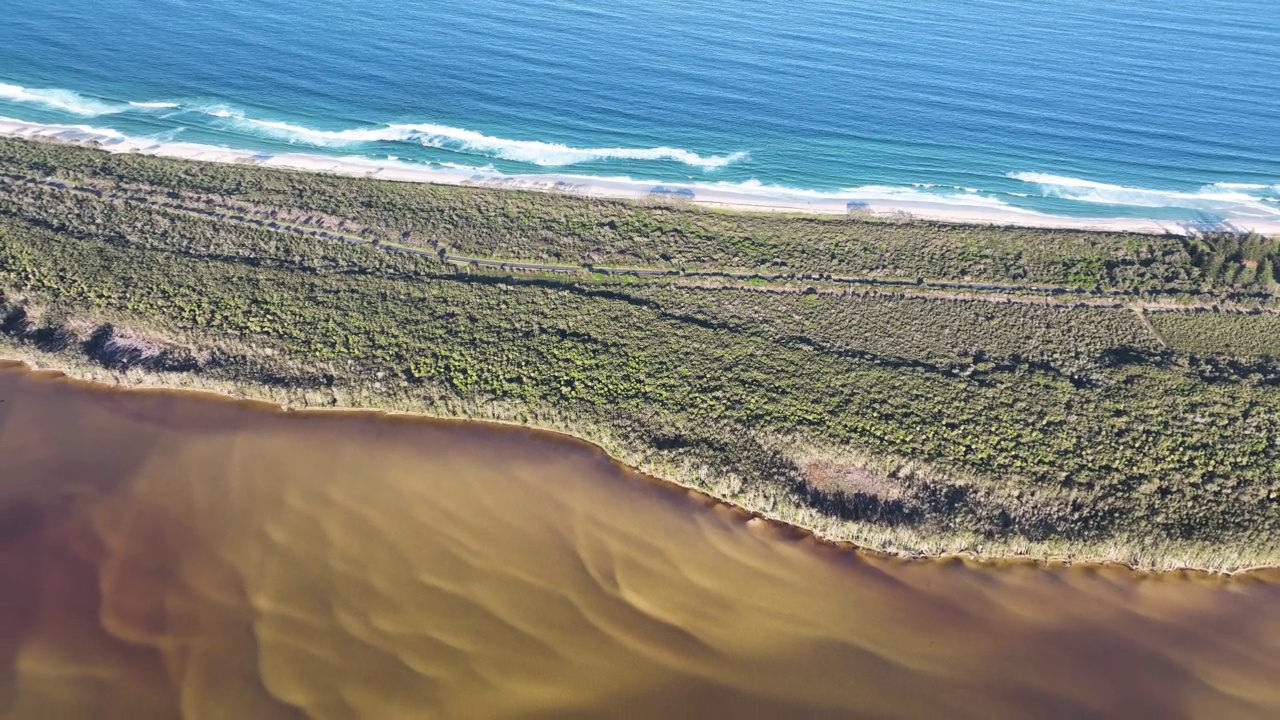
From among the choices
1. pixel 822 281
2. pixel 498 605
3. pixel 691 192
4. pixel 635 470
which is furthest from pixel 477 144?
pixel 498 605

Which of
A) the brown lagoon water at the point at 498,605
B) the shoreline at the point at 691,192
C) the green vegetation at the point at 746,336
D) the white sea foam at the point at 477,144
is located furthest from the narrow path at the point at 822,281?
the white sea foam at the point at 477,144

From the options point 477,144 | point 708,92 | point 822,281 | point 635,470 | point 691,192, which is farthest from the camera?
point 708,92

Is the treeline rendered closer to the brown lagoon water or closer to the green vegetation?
the green vegetation

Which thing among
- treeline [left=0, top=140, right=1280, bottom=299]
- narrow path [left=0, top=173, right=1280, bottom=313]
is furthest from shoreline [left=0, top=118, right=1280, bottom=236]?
narrow path [left=0, top=173, right=1280, bottom=313]

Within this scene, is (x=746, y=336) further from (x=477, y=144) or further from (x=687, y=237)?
(x=477, y=144)

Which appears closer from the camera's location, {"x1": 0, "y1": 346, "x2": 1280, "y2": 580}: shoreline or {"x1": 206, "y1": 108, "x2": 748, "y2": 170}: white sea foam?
{"x1": 0, "y1": 346, "x2": 1280, "y2": 580}: shoreline

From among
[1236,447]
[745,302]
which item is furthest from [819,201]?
[1236,447]

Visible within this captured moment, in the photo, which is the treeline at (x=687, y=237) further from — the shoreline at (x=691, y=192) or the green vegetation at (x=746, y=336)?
the shoreline at (x=691, y=192)
